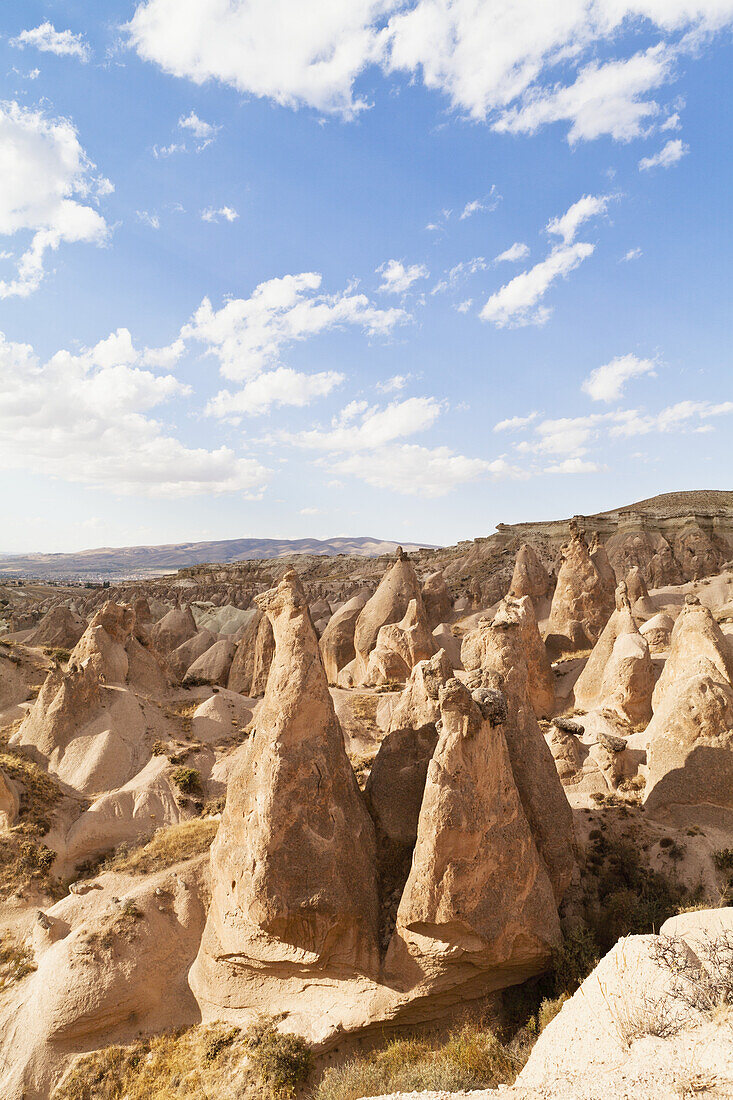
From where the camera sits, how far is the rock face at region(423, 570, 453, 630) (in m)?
44.6

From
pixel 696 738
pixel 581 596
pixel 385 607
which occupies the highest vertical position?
pixel 581 596

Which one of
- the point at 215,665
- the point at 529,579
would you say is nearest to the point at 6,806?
the point at 215,665

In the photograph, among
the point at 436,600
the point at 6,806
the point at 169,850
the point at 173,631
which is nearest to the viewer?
the point at 169,850

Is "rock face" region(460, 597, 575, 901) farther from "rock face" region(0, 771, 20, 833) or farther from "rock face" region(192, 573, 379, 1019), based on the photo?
"rock face" region(0, 771, 20, 833)

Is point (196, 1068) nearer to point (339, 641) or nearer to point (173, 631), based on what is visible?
point (339, 641)

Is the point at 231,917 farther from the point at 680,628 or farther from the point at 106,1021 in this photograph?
the point at 680,628

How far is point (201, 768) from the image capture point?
2303cm

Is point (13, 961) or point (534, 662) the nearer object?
point (13, 961)

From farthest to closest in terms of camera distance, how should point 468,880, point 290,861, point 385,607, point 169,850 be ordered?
point 385,607 < point 169,850 < point 290,861 < point 468,880

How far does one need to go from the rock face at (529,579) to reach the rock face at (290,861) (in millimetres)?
29542

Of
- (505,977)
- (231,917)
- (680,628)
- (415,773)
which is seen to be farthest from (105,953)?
(680,628)

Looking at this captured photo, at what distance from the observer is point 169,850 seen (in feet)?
53.5

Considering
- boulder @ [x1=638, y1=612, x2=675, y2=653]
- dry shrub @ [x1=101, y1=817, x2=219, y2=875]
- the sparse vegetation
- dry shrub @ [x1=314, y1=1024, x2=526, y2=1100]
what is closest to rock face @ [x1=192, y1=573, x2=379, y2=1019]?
dry shrub @ [x1=314, y1=1024, x2=526, y2=1100]

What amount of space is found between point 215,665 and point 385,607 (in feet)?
42.2
